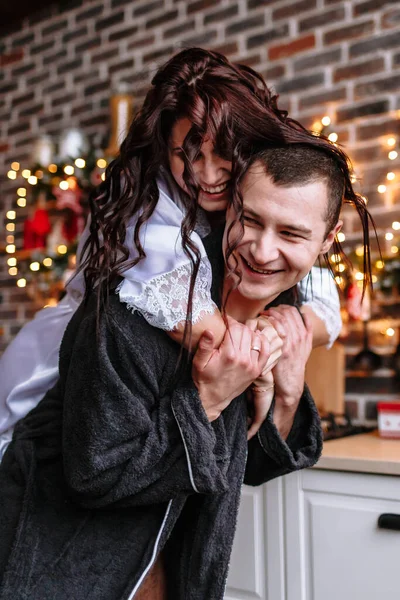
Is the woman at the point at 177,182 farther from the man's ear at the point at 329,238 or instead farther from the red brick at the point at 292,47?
the red brick at the point at 292,47

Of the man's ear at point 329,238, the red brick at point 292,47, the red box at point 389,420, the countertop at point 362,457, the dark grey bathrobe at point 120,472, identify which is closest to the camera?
the dark grey bathrobe at point 120,472

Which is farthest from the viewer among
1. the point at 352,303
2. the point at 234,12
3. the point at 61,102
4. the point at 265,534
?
the point at 61,102

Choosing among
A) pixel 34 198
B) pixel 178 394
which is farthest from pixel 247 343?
pixel 34 198

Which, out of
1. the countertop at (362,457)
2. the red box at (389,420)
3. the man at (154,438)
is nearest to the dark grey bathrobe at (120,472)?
the man at (154,438)

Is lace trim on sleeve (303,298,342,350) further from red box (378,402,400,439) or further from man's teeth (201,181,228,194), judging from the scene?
red box (378,402,400,439)

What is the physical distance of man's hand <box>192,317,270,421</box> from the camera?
0.93 m

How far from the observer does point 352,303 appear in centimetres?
208

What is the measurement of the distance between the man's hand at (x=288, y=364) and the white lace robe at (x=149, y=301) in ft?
0.32

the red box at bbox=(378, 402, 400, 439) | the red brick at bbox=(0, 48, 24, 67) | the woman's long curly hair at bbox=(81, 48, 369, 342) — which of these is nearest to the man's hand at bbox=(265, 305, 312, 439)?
the woman's long curly hair at bbox=(81, 48, 369, 342)

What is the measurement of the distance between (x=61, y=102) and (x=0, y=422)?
7.79 feet

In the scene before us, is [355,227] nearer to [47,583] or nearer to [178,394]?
[178,394]

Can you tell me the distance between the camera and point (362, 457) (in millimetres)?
1531

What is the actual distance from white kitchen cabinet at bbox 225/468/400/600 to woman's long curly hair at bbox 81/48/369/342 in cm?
80

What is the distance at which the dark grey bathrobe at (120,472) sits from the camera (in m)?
0.89
